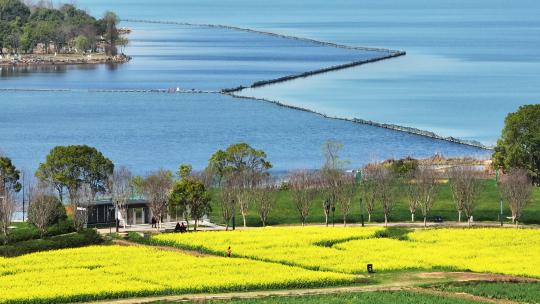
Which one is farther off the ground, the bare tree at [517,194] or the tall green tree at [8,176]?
the tall green tree at [8,176]

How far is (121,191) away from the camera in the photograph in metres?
89.3

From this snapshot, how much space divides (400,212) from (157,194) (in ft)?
50.3

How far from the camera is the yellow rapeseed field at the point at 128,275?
205 feet

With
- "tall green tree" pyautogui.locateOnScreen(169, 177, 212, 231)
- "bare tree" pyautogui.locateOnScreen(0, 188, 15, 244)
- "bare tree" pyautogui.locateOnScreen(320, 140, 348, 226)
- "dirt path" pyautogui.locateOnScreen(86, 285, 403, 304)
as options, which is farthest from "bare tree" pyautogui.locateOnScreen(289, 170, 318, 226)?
"dirt path" pyautogui.locateOnScreen(86, 285, 403, 304)

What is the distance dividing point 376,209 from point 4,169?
22836 millimetres

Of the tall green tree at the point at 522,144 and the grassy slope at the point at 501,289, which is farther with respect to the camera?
the tall green tree at the point at 522,144

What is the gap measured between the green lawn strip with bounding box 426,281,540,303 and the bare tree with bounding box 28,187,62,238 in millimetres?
23627

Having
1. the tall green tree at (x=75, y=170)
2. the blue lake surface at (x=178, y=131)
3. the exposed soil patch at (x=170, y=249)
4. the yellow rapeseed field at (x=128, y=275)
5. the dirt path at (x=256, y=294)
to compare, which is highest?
the blue lake surface at (x=178, y=131)

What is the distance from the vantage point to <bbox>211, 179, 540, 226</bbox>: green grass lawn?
9075cm

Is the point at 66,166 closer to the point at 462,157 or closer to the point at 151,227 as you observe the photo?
the point at 151,227

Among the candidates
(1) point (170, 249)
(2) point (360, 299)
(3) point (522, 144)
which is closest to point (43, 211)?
(1) point (170, 249)

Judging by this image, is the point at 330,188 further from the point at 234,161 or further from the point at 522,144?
the point at 522,144

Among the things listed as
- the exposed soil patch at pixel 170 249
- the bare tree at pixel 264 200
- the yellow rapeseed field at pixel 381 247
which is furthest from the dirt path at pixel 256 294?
the bare tree at pixel 264 200

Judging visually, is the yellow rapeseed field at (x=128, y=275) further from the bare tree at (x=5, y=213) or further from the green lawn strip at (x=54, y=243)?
the bare tree at (x=5, y=213)
